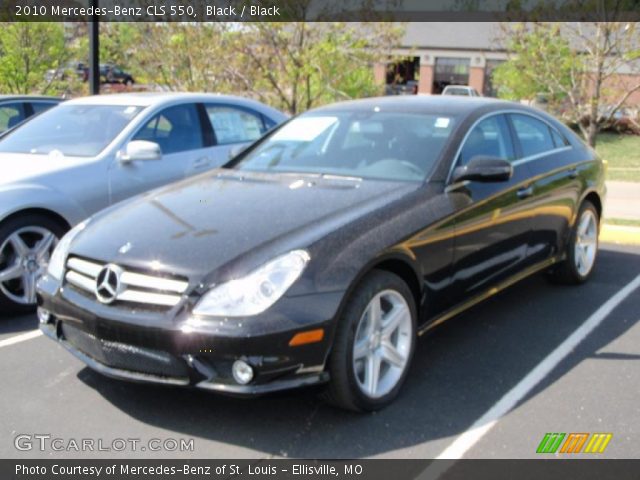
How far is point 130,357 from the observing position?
346 centimetres

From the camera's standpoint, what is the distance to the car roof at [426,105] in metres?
4.96

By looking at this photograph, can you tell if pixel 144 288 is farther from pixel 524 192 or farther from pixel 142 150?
pixel 524 192

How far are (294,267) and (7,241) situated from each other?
2.69 meters

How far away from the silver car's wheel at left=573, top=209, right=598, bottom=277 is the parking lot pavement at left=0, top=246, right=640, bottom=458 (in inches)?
48.6

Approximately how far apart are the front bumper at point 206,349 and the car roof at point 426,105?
204 cm

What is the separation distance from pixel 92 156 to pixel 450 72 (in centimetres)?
4574

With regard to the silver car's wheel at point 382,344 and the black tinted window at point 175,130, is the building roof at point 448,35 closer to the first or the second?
the black tinted window at point 175,130

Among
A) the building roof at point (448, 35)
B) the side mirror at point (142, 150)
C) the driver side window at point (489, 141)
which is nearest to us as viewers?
the driver side window at point (489, 141)

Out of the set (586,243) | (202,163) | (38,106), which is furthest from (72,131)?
(586,243)

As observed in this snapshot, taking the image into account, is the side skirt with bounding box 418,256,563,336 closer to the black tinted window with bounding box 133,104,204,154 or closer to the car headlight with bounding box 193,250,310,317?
the car headlight with bounding box 193,250,310,317

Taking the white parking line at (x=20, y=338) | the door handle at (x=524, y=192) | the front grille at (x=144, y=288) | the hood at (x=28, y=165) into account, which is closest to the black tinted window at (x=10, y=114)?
the hood at (x=28, y=165)

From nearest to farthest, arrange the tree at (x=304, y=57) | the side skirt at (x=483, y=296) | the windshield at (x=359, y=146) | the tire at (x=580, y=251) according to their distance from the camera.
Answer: the side skirt at (x=483, y=296)
the windshield at (x=359, y=146)
the tire at (x=580, y=251)
the tree at (x=304, y=57)

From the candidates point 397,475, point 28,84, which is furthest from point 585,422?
point 28,84

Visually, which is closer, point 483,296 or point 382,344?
point 382,344
